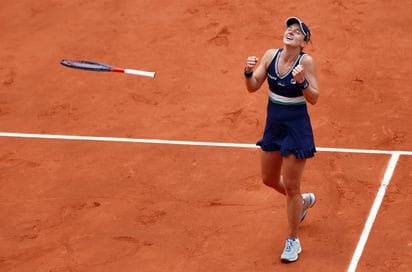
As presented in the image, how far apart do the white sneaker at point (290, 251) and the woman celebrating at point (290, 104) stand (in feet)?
1.06

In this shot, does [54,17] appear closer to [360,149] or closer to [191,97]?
[191,97]

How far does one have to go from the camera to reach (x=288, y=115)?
10.1 meters

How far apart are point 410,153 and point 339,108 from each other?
4.90ft

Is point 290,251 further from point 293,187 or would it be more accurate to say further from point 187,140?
point 187,140

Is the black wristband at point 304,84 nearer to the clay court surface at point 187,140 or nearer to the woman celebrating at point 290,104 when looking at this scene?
the woman celebrating at point 290,104

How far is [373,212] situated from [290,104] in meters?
2.02

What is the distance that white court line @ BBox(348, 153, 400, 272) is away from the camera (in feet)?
34.6

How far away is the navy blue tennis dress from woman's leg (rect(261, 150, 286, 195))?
17 centimetres

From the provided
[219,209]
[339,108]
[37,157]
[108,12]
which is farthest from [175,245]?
[108,12]

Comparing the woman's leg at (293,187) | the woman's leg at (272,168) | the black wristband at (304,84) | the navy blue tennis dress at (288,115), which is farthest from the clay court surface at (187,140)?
the black wristband at (304,84)

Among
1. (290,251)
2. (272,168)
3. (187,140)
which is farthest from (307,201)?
(187,140)

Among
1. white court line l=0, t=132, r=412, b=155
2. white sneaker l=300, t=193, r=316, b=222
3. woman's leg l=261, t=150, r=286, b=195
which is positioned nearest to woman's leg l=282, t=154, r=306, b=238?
woman's leg l=261, t=150, r=286, b=195

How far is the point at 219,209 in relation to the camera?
11.6 meters

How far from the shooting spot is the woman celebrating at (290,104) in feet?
32.7
